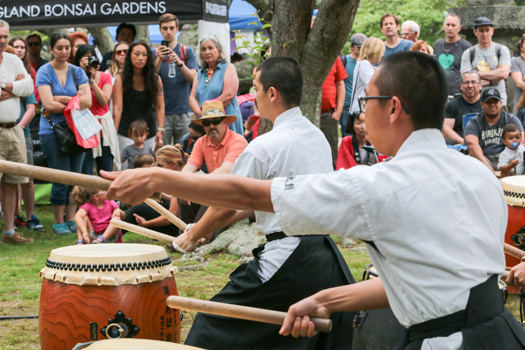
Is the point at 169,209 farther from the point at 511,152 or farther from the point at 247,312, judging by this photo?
the point at 247,312

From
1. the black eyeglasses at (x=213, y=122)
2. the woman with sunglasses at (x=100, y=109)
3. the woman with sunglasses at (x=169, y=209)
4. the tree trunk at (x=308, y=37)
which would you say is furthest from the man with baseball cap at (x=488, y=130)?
the woman with sunglasses at (x=100, y=109)

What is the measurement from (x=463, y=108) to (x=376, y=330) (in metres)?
5.70

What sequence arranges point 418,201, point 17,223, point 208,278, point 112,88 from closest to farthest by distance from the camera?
point 418,201, point 208,278, point 112,88, point 17,223

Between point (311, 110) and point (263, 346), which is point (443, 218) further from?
point (311, 110)

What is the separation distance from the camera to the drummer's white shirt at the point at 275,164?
3350 millimetres

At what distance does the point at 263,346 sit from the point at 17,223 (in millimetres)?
5881

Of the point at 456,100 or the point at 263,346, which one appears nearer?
the point at 263,346

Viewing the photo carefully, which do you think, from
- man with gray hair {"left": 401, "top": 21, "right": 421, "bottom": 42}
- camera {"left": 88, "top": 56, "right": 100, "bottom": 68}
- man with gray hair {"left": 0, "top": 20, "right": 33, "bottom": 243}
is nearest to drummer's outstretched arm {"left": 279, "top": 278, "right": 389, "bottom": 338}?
man with gray hair {"left": 0, "top": 20, "right": 33, "bottom": 243}

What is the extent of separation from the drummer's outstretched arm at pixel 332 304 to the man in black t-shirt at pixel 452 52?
22.9 ft

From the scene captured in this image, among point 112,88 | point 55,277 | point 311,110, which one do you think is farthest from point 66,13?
point 55,277

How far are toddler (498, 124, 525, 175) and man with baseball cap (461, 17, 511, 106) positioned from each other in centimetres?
135

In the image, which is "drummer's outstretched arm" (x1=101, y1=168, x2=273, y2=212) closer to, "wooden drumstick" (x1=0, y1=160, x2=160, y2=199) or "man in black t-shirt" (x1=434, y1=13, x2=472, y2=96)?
"wooden drumstick" (x1=0, y1=160, x2=160, y2=199)

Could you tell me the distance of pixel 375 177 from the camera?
1.92m

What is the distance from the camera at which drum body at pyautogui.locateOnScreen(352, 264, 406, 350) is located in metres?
2.84
